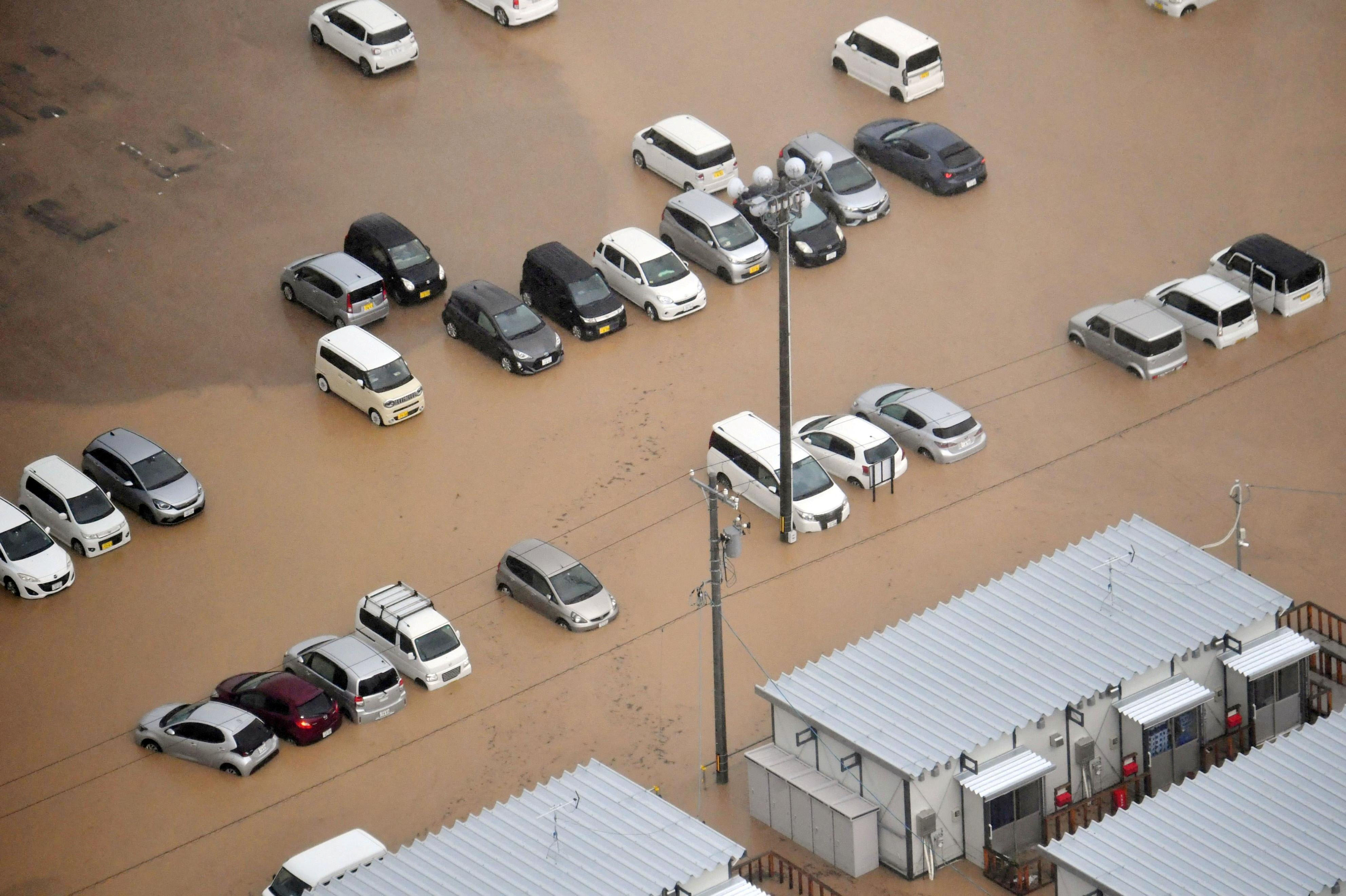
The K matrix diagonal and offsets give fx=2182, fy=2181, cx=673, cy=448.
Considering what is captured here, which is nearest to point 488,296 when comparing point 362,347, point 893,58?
point 362,347

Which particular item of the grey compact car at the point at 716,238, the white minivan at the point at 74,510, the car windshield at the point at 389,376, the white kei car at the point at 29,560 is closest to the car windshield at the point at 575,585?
the car windshield at the point at 389,376

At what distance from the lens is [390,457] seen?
49.7 m

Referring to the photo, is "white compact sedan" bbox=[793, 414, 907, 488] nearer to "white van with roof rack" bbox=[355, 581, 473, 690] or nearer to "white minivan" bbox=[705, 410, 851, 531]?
"white minivan" bbox=[705, 410, 851, 531]

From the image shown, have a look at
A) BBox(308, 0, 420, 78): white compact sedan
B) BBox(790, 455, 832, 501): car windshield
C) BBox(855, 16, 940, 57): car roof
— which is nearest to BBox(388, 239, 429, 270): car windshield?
BBox(308, 0, 420, 78): white compact sedan

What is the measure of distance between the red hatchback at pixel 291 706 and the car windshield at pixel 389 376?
9826 millimetres

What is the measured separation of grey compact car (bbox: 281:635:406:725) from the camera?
137ft

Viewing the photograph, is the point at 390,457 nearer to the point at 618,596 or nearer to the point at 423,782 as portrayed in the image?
the point at 618,596

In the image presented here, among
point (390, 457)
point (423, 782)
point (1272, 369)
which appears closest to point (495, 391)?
point (390, 457)

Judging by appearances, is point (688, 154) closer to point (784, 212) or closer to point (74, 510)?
point (784, 212)

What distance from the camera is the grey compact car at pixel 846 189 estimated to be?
56812 mm

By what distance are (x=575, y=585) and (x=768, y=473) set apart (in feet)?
17.2

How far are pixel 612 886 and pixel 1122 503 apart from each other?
17045 mm

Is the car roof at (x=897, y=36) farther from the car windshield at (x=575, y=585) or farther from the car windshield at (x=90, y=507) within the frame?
the car windshield at (x=90, y=507)

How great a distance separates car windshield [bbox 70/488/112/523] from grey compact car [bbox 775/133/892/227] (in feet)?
64.8
